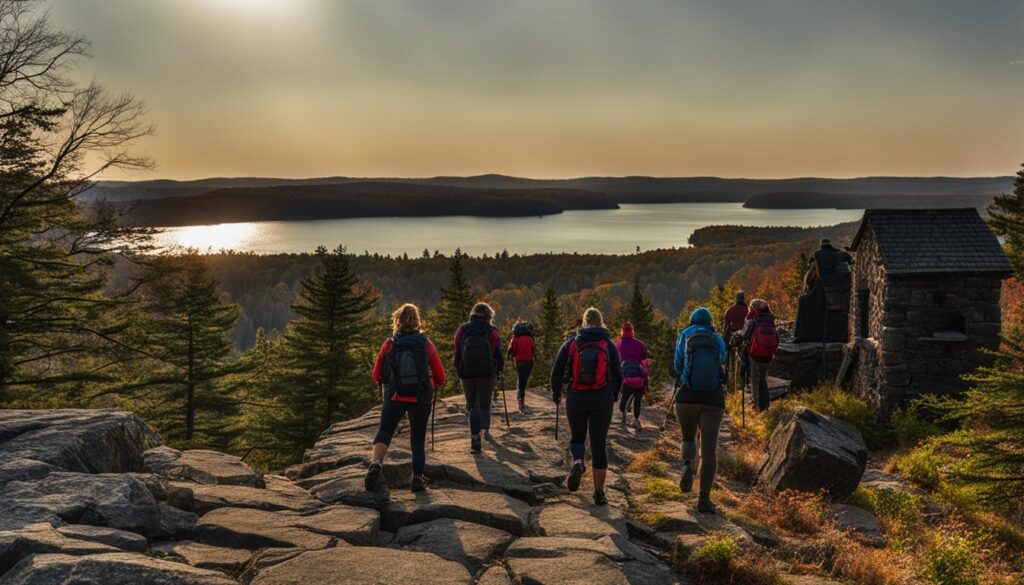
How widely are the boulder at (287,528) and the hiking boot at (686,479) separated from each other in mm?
4062

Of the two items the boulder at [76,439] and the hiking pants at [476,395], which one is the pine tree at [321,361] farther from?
the boulder at [76,439]

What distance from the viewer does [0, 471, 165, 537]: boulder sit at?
6281 mm

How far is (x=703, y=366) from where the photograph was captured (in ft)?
27.3

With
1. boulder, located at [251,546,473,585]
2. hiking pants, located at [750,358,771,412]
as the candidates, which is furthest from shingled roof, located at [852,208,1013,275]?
boulder, located at [251,546,473,585]

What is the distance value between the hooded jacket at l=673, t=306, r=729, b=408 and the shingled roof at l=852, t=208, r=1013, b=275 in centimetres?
1158

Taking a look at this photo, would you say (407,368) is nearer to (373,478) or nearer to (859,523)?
(373,478)

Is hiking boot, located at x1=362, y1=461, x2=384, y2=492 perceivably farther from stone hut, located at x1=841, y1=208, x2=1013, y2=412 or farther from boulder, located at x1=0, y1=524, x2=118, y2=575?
stone hut, located at x1=841, y1=208, x2=1013, y2=412

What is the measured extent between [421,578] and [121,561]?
228cm

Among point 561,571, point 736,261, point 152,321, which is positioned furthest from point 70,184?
point 736,261

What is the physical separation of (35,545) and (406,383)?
3.86m

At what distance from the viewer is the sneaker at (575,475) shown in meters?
8.76

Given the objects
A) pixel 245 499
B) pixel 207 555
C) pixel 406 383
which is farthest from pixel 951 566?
pixel 245 499

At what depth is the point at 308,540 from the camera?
6660 mm

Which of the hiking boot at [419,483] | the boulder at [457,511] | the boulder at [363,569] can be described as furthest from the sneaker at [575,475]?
the boulder at [363,569]
